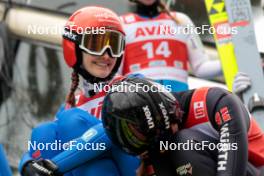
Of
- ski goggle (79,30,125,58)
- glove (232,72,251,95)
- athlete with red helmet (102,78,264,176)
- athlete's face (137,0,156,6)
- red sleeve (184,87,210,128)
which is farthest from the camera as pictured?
athlete's face (137,0,156,6)

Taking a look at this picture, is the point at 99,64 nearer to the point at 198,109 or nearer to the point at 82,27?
the point at 82,27

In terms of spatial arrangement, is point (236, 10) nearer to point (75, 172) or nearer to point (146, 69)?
point (146, 69)

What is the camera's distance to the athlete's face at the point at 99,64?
90.4 inches

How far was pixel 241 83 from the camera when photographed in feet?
9.84

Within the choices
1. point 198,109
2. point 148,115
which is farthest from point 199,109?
point 148,115

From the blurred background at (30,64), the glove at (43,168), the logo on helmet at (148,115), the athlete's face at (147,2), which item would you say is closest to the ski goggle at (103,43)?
the glove at (43,168)

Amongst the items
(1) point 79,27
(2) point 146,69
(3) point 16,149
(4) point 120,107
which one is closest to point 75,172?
(4) point 120,107

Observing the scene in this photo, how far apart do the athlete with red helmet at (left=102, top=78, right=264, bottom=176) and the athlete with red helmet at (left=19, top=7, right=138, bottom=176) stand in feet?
0.55

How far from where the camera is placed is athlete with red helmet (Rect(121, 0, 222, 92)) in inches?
129

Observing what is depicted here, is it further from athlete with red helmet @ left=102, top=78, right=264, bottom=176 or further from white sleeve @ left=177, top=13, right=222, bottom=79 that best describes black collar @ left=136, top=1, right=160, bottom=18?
athlete with red helmet @ left=102, top=78, right=264, bottom=176

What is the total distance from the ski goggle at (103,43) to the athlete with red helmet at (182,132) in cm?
45

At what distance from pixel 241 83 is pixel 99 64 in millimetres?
877

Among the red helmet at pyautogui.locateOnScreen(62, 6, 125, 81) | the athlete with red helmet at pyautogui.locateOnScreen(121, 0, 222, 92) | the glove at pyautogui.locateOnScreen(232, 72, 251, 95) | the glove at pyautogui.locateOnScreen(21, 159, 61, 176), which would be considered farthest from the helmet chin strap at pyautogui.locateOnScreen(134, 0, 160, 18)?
the glove at pyautogui.locateOnScreen(21, 159, 61, 176)

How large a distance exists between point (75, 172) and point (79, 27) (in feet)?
1.67
